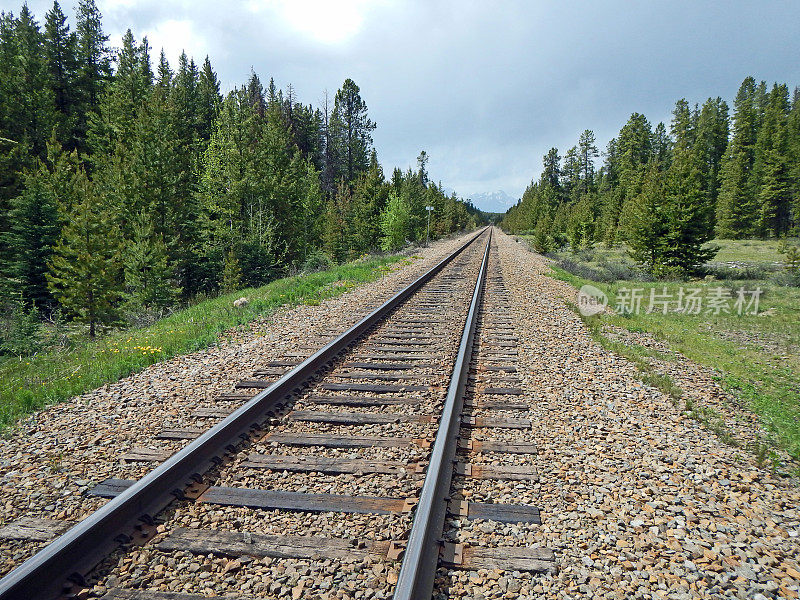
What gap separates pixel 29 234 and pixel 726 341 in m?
A: 26.2

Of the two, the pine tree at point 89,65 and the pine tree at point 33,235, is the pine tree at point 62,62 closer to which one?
the pine tree at point 89,65

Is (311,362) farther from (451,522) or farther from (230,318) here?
(230,318)

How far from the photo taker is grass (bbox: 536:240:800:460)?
5551mm

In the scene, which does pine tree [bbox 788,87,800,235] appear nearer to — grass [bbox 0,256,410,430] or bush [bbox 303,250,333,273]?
bush [bbox 303,250,333,273]

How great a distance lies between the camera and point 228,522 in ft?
10.1

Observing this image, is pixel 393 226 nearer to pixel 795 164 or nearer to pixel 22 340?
pixel 22 340

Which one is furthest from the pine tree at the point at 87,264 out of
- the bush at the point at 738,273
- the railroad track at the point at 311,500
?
the bush at the point at 738,273

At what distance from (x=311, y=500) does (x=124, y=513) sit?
127 centimetres

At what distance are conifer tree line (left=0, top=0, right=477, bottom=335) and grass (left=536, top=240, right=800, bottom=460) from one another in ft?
30.0

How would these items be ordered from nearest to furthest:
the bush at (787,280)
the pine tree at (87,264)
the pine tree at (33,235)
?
1. the pine tree at (87,264)
2. the bush at (787,280)
3. the pine tree at (33,235)

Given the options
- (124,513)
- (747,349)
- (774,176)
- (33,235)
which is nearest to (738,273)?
(747,349)

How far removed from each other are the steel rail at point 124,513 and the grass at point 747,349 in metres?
5.24

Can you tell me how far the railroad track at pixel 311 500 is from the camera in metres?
2.57

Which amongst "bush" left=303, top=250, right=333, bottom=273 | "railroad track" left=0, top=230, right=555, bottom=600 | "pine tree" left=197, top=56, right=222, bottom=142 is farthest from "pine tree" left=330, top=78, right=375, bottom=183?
"railroad track" left=0, top=230, right=555, bottom=600
